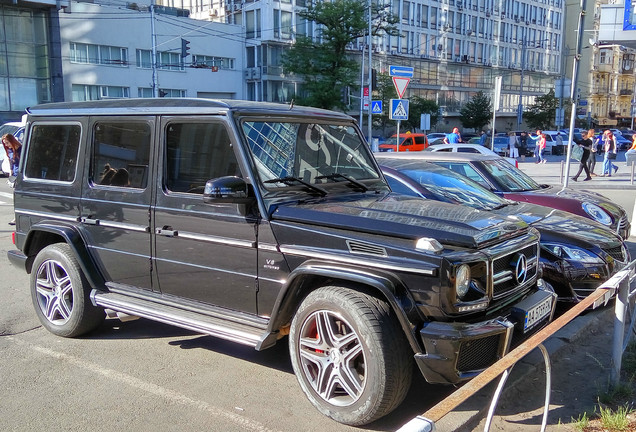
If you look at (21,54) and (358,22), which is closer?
(21,54)

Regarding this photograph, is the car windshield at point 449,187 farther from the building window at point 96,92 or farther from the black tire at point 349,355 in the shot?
the building window at point 96,92

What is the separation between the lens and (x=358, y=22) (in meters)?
46.0

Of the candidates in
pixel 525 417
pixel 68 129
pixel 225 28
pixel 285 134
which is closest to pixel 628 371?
pixel 525 417

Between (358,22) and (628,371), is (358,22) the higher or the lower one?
the higher one

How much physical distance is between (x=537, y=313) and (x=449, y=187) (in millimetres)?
3151

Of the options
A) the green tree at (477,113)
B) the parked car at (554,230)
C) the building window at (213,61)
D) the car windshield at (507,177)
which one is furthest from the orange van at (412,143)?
the green tree at (477,113)

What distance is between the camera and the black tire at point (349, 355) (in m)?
3.43

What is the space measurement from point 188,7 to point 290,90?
54.9 ft

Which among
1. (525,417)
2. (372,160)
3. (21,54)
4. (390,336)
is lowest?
(525,417)

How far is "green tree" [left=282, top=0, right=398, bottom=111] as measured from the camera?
45844 millimetres

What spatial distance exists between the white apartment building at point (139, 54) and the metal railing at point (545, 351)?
4001cm

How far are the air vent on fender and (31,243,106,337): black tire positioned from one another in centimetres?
273

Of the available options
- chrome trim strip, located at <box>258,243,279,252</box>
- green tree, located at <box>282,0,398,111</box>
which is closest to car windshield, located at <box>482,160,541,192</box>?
chrome trim strip, located at <box>258,243,279,252</box>

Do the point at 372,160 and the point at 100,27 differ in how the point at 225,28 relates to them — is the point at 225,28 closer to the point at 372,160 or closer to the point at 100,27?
the point at 100,27
